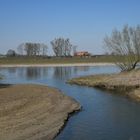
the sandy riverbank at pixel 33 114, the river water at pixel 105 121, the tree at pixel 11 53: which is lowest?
Result: the river water at pixel 105 121

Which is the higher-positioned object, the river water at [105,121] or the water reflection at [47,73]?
the water reflection at [47,73]

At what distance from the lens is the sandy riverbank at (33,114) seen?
20.8 m

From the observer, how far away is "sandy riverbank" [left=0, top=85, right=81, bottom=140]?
2082cm

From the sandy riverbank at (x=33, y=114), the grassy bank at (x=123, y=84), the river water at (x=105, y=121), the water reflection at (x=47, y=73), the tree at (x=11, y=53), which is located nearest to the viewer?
the sandy riverbank at (x=33, y=114)

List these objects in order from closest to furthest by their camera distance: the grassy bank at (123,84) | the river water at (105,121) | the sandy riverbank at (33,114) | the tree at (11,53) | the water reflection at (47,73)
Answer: the sandy riverbank at (33,114) → the river water at (105,121) → the grassy bank at (123,84) → the water reflection at (47,73) → the tree at (11,53)

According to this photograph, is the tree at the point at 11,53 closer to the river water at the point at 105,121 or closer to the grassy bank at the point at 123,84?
the grassy bank at the point at 123,84

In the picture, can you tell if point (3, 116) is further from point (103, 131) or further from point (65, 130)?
point (103, 131)

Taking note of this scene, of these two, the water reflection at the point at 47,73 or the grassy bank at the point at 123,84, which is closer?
the grassy bank at the point at 123,84

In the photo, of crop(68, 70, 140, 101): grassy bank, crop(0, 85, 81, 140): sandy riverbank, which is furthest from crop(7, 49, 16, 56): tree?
crop(0, 85, 81, 140): sandy riverbank

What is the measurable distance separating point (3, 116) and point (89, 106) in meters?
10.4

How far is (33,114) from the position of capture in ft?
84.8

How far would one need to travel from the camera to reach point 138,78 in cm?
4575

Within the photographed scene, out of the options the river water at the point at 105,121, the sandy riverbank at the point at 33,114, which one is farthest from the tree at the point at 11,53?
the river water at the point at 105,121

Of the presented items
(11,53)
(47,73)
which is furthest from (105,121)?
(11,53)
